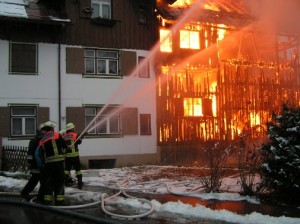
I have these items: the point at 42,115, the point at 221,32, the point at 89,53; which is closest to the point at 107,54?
the point at 89,53

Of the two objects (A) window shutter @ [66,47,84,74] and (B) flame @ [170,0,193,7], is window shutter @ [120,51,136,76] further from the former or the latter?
(B) flame @ [170,0,193,7]

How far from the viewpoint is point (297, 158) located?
823 centimetres

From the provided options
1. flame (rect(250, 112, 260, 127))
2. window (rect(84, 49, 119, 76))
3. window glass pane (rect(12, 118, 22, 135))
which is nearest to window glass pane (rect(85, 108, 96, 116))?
window (rect(84, 49, 119, 76))

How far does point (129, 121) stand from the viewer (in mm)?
19031

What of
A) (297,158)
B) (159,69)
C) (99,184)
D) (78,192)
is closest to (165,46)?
(159,69)

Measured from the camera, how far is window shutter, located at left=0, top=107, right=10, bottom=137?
16.8 m

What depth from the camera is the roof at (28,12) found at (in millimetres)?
16969

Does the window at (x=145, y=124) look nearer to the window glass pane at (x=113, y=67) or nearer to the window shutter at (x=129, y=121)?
the window shutter at (x=129, y=121)

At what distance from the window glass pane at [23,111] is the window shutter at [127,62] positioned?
4.50 meters

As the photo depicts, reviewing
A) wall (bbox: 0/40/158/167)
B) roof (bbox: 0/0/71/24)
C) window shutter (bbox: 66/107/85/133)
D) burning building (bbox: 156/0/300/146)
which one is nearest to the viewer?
roof (bbox: 0/0/71/24)

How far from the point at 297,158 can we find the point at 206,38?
1334 cm

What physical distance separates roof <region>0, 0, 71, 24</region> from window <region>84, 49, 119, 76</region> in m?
1.99

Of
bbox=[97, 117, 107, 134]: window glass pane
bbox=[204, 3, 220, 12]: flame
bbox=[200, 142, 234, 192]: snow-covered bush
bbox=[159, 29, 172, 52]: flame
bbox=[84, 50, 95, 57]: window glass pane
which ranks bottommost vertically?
bbox=[200, 142, 234, 192]: snow-covered bush

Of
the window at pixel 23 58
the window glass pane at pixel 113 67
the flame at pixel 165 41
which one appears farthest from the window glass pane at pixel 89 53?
the flame at pixel 165 41
